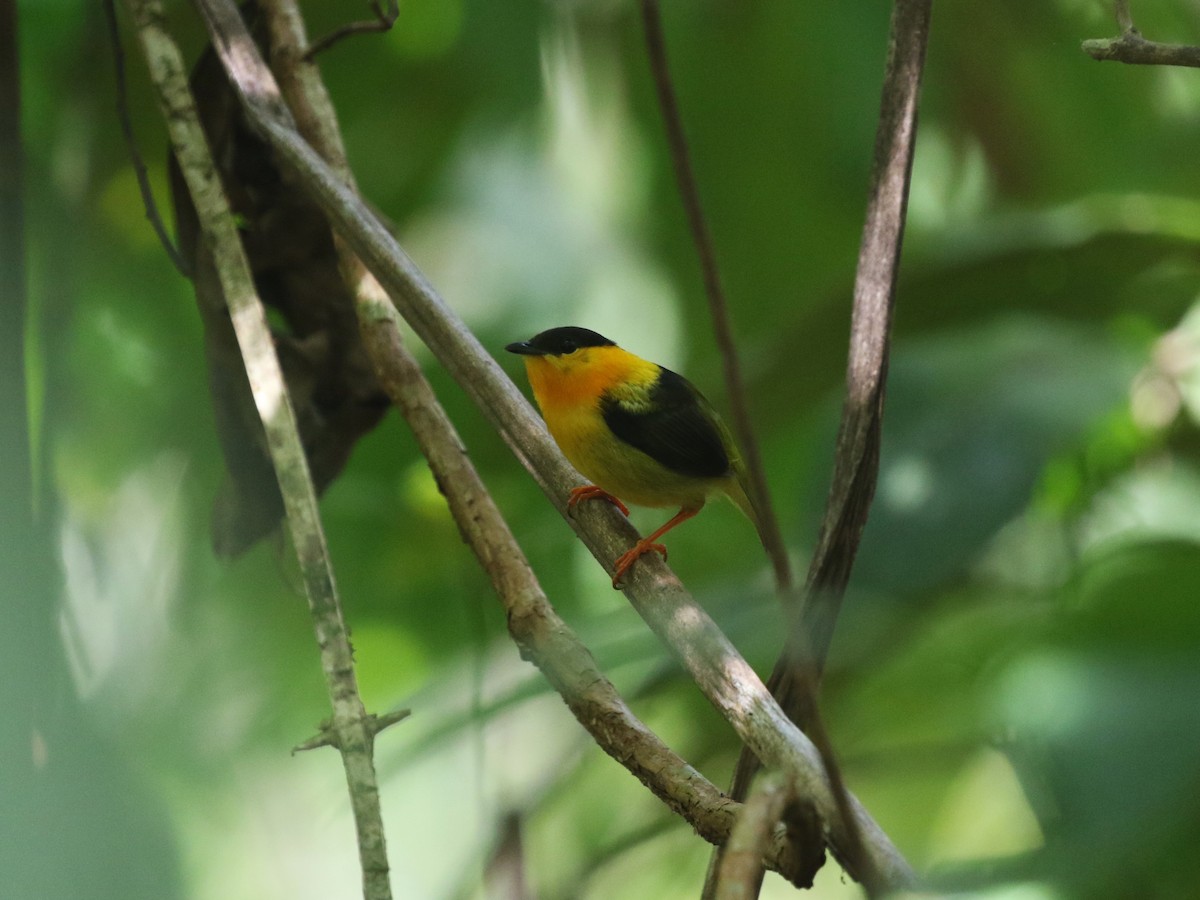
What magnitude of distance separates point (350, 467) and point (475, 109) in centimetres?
101

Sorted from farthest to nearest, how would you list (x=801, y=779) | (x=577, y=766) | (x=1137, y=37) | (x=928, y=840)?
1. (x=928, y=840)
2. (x=577, y=766)
3. (x=1137, y=37)
4. (x=801, y=779)

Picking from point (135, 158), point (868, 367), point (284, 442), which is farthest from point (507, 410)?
point (135, 158)

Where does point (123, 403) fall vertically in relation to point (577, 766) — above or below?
above

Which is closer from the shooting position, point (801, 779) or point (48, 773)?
point (801, 779)

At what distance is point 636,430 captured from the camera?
2.33 m

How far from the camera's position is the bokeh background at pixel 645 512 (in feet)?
4.76

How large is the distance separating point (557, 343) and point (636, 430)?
331 mm

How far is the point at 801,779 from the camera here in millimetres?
957

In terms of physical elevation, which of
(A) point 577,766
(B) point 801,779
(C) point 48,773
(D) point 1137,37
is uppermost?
(D) point 1137,37

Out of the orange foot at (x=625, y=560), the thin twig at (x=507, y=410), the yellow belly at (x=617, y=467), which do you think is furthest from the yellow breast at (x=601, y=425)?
the orange foot at (x=625, y=560)

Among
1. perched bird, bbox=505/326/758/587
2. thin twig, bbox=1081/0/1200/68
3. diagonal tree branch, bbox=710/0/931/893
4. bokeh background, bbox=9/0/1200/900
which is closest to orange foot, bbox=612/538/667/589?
diagonal tree branch, bbox=710/0/931/893

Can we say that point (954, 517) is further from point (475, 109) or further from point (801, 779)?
point (475, 109)

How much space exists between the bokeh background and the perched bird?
18 centimetres

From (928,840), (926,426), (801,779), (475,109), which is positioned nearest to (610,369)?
(926,426)
